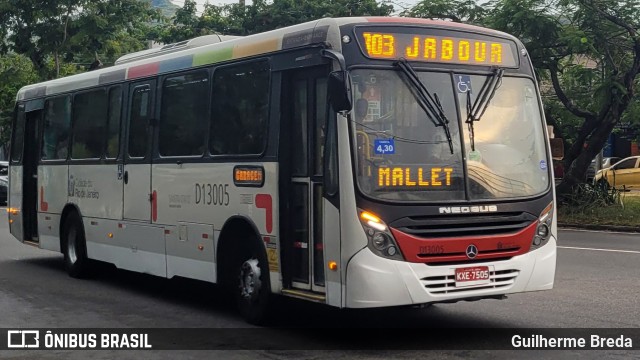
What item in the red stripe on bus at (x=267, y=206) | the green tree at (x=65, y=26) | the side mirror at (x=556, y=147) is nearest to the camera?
the red stripe on bus at (x=267, y=206)

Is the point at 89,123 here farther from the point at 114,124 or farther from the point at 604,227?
the point at 604,227

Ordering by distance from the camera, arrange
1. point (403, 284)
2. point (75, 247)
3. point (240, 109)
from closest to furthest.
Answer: point (403, 284), point (240, 109), point (75, 247)

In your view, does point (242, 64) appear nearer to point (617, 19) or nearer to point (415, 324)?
point (415, 324)

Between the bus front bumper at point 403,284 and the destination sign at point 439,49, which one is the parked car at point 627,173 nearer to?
the destination sign at point 439,49

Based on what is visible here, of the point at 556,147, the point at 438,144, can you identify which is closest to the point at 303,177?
the point at 438,144

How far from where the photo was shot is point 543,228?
368 inches

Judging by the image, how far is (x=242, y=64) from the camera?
34.4 ft

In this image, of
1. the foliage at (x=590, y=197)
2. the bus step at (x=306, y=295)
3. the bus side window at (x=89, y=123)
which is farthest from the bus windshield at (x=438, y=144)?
the foliage at (x=590, y=197)

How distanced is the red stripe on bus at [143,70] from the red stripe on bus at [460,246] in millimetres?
5123

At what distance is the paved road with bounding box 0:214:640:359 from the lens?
386 inches

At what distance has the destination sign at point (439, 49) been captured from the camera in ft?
29.5

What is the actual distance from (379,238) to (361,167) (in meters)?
0.65

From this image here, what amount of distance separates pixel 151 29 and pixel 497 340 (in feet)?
146

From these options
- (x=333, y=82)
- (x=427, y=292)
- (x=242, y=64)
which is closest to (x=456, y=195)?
(x=427, y=292)
